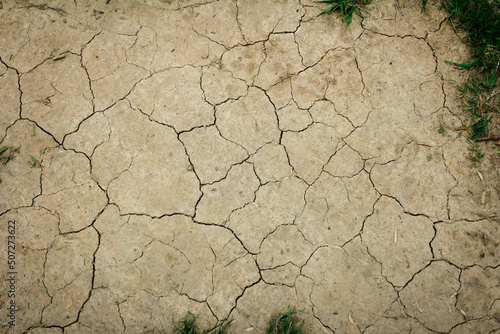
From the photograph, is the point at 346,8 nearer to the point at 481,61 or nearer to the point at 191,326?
the point at 481,61

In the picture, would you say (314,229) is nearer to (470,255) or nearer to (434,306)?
(434,306)

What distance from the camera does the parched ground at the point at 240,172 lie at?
219 cm

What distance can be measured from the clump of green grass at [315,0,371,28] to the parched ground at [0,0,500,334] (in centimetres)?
9

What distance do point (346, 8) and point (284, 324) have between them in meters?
2.49

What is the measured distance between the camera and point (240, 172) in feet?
7.61

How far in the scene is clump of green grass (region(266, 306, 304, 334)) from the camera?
214 cm

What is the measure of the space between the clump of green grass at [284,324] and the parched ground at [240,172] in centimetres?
6

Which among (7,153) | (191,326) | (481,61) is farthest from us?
(481,61)

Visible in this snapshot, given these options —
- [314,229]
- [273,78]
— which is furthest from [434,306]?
[273,78]

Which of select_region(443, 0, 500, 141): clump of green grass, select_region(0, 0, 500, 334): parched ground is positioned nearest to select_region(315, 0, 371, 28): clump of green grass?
select_region(0, 0, 500, 334): parched ground

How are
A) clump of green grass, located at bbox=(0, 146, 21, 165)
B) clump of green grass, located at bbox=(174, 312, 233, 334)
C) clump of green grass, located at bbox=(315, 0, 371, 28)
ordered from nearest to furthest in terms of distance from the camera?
1. clump of green grass, located at bbox=(174, 312, 233, 334)
2. clump of green grass, located at bbox=(0, 146, 21, 165)
3. clump of green grass, located at bbox=(315, 0, 371, 28)

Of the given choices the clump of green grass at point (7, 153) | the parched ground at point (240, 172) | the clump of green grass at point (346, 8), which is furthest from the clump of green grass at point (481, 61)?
the clump of green grass at point (7, 153)

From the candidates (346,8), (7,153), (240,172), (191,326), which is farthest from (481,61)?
(7,153)

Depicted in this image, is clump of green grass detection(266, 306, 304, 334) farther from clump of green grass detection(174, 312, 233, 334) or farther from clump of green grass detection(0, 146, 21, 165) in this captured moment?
clump of green grass detection(0, 146, 21, 165)
